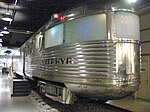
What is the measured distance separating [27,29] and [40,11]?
484 cm

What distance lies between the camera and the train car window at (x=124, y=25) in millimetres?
4691

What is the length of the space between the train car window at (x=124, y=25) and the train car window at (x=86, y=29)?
0.25 metres

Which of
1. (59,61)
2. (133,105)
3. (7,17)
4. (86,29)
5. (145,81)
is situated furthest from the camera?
(7,17)

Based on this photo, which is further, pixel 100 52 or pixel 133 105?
pixel 133 105

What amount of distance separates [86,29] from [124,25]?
88 cm

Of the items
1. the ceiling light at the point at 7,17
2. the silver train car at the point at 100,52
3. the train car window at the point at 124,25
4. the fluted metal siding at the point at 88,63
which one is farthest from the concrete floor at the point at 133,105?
the ceiling light at the point at 7,17

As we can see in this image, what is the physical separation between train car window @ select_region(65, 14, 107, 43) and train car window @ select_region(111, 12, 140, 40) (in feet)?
0.81

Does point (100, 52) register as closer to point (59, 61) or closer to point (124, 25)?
point (124, 25)

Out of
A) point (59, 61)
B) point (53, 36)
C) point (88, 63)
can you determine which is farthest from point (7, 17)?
point (88, 63)

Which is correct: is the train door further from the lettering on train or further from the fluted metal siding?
the fluted metal siding

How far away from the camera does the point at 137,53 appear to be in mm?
4984

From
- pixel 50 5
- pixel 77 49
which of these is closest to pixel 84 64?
pixel 77 49

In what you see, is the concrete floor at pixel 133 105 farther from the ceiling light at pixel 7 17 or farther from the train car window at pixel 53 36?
the ceiling light at pixel 7 17

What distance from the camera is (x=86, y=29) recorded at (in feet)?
16.1
